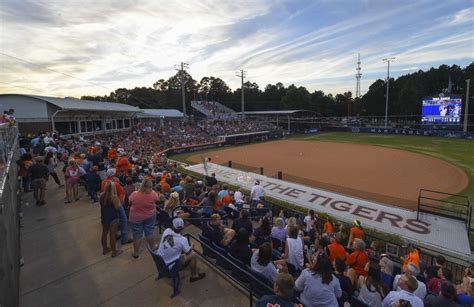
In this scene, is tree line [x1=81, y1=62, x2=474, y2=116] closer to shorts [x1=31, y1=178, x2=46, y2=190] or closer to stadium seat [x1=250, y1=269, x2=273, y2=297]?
shorts [x1=31, y1=178, x2=46, y2=190]

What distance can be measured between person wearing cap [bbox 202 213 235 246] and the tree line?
5051cm

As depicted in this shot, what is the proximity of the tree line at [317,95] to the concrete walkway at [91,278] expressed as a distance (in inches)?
1948

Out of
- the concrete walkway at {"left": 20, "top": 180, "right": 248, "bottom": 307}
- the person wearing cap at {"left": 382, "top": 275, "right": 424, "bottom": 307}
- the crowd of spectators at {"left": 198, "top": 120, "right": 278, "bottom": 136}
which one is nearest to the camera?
the person wearing cap at {"left": 382, "top": 275, "right": 424, "bottom": 307}

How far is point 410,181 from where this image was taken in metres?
20.8

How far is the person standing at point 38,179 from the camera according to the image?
8.25 m

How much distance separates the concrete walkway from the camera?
4445mm

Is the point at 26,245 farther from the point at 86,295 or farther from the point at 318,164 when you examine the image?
the point at 318,164

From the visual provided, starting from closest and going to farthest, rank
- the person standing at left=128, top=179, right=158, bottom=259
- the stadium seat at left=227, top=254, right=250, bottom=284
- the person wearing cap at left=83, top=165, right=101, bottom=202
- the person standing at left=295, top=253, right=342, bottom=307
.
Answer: the person standing at left=295, top=253, right=342, bottom=307 → the stadium seat at left=227, top=254, right=250, bottom=284 → the person standing at left=128, top=179, right=158, bottom=259 → the person wearing cap at left=83, top=165, right=101, bottom=202

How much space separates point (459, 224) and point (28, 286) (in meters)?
16.2

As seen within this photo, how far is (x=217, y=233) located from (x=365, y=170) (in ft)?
76.7

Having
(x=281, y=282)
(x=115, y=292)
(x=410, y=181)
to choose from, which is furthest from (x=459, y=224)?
(x=115, y=292)

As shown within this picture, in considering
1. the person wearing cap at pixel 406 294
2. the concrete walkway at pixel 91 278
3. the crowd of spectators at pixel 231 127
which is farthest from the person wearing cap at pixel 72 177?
the crowd of spectators at pixel 231 127

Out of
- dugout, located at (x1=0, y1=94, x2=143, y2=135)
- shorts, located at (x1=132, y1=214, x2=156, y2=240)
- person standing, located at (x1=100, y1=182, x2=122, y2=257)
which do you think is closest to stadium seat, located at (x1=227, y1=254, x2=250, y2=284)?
shorts, located at (x1=132, y1=214, x2=156, y2=240)

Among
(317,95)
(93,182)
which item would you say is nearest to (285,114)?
(317,95)
